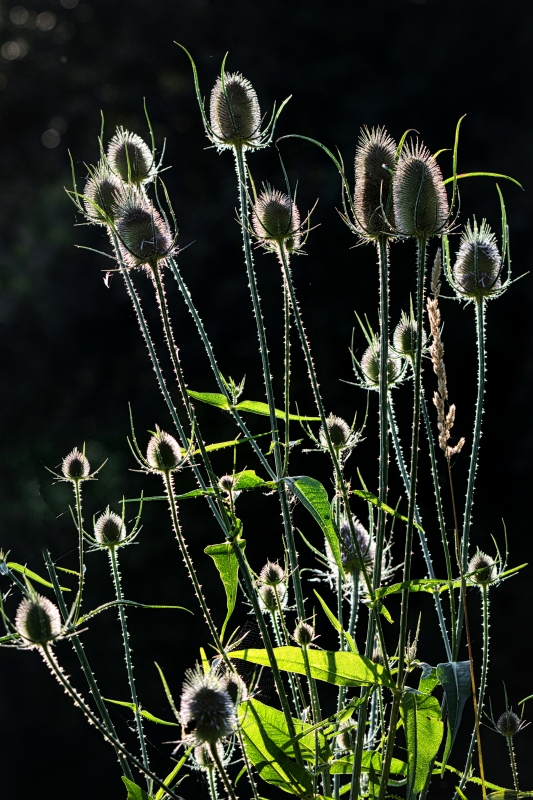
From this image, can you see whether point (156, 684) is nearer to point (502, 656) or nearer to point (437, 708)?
point (502, 656)

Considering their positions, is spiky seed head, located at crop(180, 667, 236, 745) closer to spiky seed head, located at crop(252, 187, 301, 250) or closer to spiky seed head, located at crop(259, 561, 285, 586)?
spiky seed head, located at crop(259, 561, 285, 586)

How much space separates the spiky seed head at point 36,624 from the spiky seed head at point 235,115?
49 centimetres

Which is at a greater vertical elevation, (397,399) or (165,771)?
(397,399)

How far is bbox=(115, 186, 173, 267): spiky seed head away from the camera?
2.41 ft

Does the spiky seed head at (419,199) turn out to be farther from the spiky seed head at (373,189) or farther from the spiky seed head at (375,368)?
the spiky seed head at (375,368)

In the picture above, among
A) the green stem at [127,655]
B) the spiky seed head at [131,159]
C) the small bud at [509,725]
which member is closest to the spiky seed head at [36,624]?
the green stem at [127,655]

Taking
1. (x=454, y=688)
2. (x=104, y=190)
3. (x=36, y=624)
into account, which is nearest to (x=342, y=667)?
(x=454, y=688)

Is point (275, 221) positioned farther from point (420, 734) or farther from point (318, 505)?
point (420, 734)

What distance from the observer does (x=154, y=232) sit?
0.74 meters

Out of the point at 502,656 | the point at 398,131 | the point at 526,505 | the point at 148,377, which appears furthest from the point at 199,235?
the point at 502,656

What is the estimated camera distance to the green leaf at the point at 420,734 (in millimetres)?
676

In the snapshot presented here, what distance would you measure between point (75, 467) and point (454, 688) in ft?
1.50

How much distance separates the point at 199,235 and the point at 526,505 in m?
1.28

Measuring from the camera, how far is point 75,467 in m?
0.89
